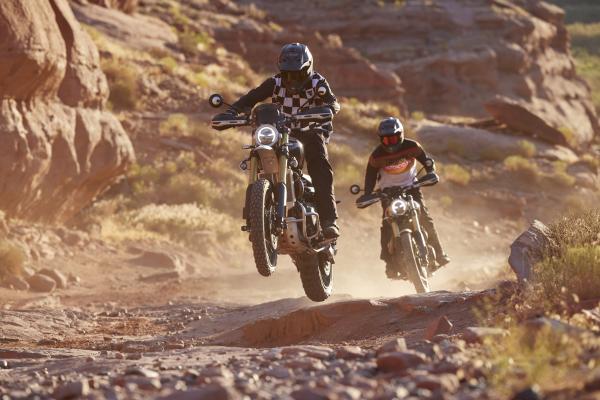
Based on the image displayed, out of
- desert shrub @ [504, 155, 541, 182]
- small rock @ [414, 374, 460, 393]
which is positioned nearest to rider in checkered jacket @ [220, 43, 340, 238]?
small rock @ [414, 374, 460, 393]

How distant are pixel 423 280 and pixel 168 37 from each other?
31.1 metres

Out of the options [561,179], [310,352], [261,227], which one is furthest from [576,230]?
[561,179]

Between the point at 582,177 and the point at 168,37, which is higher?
the point at 168,37

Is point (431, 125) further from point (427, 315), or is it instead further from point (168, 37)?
point (427, 315)

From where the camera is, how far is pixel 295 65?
33.1 ft

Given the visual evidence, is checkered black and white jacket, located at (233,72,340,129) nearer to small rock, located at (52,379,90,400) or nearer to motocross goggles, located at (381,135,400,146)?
motocross goggles, located at (381,135,400,146)

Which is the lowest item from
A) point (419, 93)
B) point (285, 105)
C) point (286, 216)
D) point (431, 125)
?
point (286, 216)

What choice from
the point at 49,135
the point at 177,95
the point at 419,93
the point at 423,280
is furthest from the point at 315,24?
the point at 423,280

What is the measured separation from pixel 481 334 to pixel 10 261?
1189 centimetres

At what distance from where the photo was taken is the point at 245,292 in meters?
18.1

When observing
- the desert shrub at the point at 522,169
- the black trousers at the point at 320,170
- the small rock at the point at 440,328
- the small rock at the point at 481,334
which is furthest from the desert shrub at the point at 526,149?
the small rock at the point at 481,334

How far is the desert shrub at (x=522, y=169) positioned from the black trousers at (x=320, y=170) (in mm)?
24970

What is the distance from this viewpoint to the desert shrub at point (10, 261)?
16.3 meters

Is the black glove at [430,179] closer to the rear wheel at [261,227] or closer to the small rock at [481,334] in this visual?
the rear wheel at [261,227]
